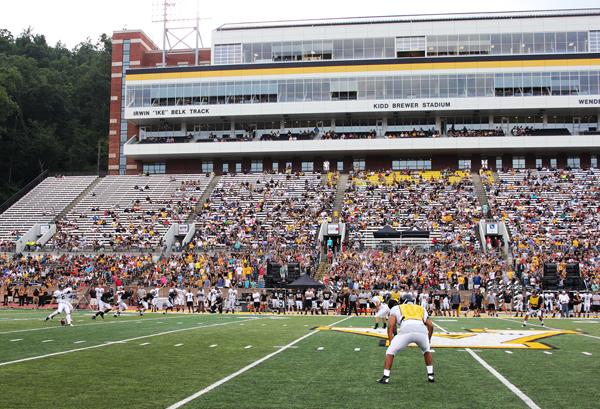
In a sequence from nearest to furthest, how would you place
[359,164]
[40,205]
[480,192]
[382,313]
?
[382,313], [480,192], [40,205], [359,164]

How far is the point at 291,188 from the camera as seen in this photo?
176 feet

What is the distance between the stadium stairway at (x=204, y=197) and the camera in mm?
49781

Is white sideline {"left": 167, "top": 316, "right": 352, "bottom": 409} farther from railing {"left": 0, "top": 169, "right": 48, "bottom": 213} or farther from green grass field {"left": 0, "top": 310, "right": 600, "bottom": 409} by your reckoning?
railing {"left": 0, "top": 169, "right": 48, "bottom": 213}

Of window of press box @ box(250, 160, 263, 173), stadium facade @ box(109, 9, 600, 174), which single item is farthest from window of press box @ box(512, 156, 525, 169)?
window of press box @ box(250, 160, 263, 173)

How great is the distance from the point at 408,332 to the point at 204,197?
1784 inches

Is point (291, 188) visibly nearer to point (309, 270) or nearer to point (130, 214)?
point (130, 214)

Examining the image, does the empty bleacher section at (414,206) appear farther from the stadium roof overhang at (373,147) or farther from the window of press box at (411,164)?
the window of press box at (411,164)

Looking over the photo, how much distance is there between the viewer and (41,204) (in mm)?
54875

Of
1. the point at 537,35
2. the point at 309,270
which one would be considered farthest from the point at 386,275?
the point at 537,35

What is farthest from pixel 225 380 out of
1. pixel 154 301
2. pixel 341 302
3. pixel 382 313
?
pixel 154 301

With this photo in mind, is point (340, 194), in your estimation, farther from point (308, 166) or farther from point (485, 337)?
point (485, 337)

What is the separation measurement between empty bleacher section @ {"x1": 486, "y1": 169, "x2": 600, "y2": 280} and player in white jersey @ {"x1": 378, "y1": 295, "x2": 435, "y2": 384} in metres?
27.1

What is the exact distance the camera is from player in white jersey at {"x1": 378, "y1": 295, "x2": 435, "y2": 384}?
9.77 meters

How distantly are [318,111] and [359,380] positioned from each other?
5048cm
